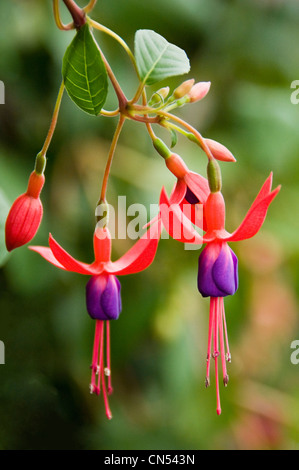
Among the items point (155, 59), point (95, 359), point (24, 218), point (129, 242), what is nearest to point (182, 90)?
point (155, 59)

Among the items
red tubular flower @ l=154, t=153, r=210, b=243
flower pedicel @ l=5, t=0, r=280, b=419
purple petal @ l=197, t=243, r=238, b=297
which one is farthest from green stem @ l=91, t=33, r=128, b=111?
purple petal @ l=197, t=243, r=238, b=297

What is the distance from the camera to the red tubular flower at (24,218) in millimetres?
948

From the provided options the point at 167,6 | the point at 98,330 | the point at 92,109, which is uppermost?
the point at 167,6

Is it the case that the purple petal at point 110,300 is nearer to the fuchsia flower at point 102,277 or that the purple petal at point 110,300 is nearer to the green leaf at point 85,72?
the fuchsia flower at point 102,277

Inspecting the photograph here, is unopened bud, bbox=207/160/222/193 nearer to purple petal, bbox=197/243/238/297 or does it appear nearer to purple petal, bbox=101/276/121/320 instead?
purple petal, bbox=197/243/238/297

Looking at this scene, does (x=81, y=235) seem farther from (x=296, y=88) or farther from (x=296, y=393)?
(x=296, y=393)

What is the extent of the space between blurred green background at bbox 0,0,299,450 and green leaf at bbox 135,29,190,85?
2.70 feet

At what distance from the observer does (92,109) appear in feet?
3.06

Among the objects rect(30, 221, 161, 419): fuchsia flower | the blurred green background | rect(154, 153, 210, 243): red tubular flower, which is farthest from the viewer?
the blurred green background

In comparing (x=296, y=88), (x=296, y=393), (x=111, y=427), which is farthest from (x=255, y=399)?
(x=296, y=88)

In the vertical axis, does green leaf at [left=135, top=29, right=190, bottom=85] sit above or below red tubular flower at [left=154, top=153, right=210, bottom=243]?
above

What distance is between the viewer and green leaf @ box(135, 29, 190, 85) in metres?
0.87

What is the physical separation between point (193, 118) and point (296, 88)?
36 centimetres

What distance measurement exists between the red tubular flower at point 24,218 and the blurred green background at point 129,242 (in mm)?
647
